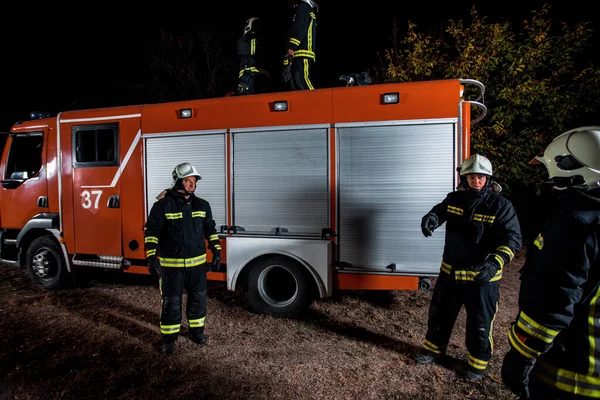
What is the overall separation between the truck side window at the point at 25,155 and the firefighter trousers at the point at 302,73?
3.91 metres

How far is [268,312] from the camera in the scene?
14.1ft

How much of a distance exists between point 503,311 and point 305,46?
Result: 4.32 meters

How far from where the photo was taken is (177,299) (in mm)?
3482

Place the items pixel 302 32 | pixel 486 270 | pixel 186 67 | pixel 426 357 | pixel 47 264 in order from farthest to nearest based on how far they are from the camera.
Result: 1. pixel 186 67
2. pixel 47 264
3. pixel 302 32
4. pixel 426 357
5. pixel 486 270

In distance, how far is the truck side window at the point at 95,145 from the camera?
4840mm

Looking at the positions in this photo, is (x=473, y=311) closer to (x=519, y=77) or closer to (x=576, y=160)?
(x=576, y=160)

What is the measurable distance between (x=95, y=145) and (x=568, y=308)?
5.37 metres

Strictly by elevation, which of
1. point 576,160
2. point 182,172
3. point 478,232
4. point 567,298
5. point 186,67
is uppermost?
point 186,67

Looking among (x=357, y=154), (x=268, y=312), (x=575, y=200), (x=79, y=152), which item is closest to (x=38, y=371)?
(x=268, y=312)

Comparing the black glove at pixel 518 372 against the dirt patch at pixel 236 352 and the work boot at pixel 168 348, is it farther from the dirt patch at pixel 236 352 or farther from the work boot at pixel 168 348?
the work boot at pixel 168 348

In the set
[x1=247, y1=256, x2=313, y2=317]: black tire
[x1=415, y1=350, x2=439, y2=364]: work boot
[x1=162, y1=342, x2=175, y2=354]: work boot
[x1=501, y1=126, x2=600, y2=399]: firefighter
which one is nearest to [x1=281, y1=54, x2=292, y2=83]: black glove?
[x1=247, y1=256, x2=313, y2=317]: black tire

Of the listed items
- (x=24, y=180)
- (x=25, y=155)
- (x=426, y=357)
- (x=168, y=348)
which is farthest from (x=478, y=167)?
(x=25, y=155)

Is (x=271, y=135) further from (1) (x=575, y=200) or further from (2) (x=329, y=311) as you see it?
(1) (x=575, y=200)

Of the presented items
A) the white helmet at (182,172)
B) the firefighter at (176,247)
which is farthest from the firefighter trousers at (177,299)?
the white helmet at (182,172)
